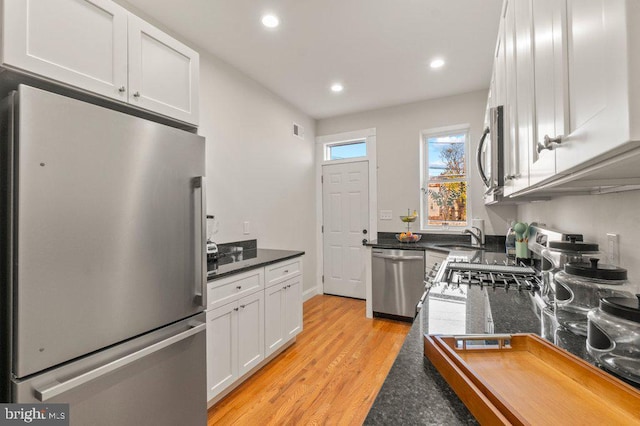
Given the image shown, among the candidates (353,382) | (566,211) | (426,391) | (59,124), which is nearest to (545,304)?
(566,211)

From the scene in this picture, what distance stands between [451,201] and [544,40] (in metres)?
3.32

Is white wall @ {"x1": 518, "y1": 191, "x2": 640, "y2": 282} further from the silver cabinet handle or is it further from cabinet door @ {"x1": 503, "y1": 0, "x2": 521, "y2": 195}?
the silver cabinet handle

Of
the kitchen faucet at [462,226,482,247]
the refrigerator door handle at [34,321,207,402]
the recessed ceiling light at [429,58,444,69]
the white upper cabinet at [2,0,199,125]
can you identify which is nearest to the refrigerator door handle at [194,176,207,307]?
the refrigerator door handle at [34,321,207,402]

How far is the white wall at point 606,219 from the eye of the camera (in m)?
0.88

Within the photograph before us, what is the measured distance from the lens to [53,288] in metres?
1.05

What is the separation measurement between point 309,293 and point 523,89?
370 centimetres

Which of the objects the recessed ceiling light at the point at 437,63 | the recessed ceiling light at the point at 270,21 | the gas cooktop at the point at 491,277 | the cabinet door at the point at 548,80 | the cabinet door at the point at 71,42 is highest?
the recessed ceiling light at the point at 437,63

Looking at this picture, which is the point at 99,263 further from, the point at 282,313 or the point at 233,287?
the point at 282,313

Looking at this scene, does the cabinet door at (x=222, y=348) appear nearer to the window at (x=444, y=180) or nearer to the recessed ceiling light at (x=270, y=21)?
the recessed ceiling light at (x=270, y=21)

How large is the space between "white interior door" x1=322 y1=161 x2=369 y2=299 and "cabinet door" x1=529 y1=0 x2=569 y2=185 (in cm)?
338

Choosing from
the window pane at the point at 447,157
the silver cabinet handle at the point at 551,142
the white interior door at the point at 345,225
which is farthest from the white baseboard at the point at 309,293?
the silver cabinet handle at the point at 551,142

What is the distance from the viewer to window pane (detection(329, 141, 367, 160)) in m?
4.35

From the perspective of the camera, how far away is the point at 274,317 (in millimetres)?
2420

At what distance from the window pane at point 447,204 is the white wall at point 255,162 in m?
1.76
